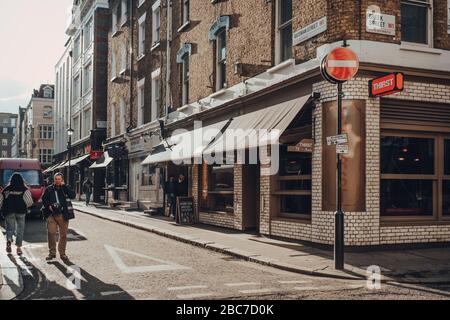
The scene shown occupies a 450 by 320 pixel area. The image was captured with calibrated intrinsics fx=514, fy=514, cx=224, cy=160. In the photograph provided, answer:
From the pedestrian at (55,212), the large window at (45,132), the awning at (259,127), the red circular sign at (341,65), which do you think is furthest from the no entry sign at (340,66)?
the large window at (45,132)

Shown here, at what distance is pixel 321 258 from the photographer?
34.0 feet

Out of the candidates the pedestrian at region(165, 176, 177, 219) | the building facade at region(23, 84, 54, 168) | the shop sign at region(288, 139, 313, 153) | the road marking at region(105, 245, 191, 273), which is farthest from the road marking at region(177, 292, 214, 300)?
the building facade at region(23, 84, 54, 168)

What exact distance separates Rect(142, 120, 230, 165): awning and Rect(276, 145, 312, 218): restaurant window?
121 inches

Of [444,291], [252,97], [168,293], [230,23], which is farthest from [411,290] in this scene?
[230,23]

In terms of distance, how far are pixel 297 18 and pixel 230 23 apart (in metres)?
4.24

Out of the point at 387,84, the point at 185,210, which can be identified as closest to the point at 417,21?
the point at 387,84

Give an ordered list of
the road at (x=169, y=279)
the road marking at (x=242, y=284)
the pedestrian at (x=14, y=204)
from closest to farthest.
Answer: the road at (x=169, y=279), the road marking at (x=242, y=284), the pedestrian at (x=14, y=204)

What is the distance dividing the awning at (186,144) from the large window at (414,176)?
5.89m

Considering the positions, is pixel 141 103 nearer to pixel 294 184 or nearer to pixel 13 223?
pixel 294 184

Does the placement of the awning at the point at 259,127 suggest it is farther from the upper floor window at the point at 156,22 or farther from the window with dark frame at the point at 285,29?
the upper floor window at the point at 156,22

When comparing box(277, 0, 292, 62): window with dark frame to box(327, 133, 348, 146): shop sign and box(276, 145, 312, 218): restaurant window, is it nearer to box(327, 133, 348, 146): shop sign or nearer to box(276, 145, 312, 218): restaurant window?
box(276, 145, 312, 218): restaurant window

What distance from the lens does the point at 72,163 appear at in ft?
127

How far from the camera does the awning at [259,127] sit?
1196cm

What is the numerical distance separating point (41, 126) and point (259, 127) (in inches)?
2646
